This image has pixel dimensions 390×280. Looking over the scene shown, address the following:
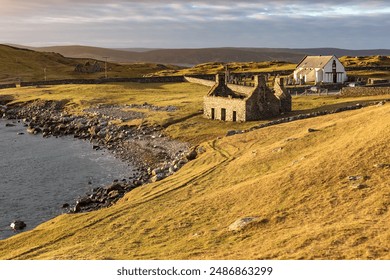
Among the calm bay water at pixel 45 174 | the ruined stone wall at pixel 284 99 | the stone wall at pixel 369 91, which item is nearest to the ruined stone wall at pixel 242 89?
the ruined stone wall at pixel 284 99

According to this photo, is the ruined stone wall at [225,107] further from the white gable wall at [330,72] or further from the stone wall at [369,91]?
the white gable wall at [330,72]

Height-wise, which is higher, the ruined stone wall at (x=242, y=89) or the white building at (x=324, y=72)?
the white building at (x=324, y=72)

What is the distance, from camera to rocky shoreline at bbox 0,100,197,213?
35.7 metres

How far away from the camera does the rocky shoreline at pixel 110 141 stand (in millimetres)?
35656

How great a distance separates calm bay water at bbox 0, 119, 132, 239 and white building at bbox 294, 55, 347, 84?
50.8 m

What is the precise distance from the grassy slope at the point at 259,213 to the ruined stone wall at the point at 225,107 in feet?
60.4

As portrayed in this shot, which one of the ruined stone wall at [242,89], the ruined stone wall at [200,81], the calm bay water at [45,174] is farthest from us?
the ruined stone wall at [200,81]

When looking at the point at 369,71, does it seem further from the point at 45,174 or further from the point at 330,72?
the point at 45,174

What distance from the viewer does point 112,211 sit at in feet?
89.4

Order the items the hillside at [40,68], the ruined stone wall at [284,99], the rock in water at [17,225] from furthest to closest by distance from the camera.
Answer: the hillside at [40,68]
the ruined stone wall at [284,99]
the rock in water at [17,225]

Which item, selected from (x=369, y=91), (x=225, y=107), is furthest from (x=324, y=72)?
(x=225, y=107)

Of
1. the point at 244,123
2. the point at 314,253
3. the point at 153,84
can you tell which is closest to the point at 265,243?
the point at 314,253

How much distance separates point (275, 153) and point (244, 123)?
19656 millimetres
